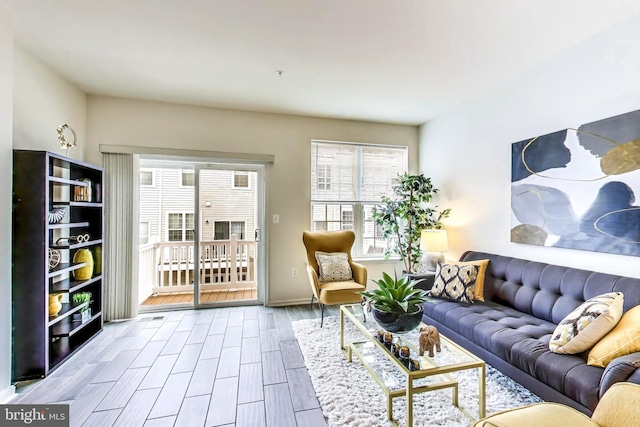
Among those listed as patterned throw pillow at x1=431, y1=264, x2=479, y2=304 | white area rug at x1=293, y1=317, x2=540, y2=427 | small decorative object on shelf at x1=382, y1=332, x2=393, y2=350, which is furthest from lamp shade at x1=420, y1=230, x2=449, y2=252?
small decorative object on shelf at x1=382, y1=332, x2=393, y2=350

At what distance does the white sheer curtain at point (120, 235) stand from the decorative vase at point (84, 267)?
0.51m

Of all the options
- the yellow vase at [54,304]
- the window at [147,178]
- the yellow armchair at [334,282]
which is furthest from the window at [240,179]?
the yellow vase at [54,304]

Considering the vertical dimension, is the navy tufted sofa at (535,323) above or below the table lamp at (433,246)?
below

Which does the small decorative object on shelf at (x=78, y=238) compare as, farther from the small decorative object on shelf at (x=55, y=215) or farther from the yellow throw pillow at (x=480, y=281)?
the yellow throw pillow at (x=480, y=281)

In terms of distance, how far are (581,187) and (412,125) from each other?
8.30ft

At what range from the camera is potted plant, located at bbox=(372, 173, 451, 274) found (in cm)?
387

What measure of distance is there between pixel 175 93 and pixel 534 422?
3.90 metres

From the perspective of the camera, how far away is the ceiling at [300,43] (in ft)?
6.23

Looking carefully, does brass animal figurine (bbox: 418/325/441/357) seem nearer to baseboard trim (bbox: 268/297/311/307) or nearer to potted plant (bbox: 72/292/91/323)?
baseboard trim (bbox: 268/297/311/307)

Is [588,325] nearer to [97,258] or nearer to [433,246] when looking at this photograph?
[433,246]

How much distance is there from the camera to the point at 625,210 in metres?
2.02

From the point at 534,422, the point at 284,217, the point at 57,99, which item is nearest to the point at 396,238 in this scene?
the point at 284,217

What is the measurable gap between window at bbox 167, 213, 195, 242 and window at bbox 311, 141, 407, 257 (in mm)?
1716

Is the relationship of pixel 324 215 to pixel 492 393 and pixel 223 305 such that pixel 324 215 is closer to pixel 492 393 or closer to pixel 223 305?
pixel 223 305
